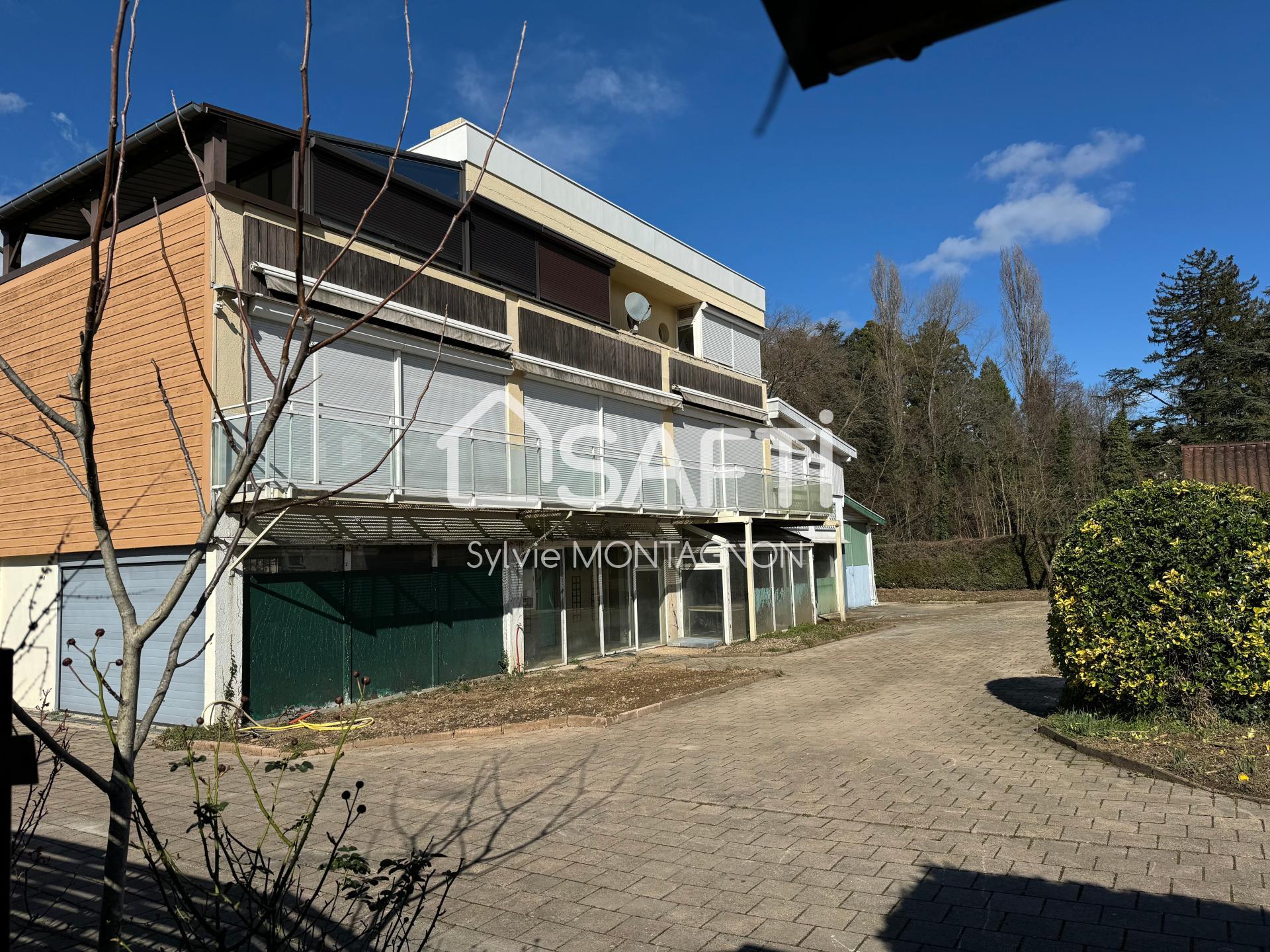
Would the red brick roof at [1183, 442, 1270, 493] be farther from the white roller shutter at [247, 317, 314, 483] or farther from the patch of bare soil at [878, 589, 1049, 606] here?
the patch of bare soil at [878, 589, 1049, 606]

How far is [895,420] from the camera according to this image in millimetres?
41125

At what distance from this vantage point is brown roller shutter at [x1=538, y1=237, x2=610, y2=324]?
18.2 metres

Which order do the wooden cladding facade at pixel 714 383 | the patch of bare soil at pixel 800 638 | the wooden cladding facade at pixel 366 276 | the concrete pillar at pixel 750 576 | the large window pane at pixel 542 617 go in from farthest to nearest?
the wooden cladding facade at pixel 714 383 < the concrete pillar at pixel 750 576 < the patch of bare soil at pixel 800 638 < the large window pane at pixel 542 617 < the wooden cladding facade at pixel 366 276

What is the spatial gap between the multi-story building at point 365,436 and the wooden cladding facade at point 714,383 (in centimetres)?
146

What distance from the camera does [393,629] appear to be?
44.0 feet

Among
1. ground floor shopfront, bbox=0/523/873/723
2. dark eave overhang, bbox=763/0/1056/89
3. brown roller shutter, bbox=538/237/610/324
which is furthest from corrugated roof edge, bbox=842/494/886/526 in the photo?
dark eave overhang, bbox=763/0/1056/89

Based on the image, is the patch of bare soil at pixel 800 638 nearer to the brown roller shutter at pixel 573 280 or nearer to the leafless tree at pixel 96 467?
the brown roller shutter at pixel 573 280

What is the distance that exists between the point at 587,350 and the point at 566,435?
201cm

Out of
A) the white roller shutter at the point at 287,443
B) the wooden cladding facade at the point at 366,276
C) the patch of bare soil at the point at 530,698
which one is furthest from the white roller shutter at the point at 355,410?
the patch of bare soil at the point at 530,698

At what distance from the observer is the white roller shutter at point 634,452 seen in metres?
17.4

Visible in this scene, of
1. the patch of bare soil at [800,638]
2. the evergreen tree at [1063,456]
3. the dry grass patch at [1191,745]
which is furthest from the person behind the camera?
the evergreen tree at [1063,456]

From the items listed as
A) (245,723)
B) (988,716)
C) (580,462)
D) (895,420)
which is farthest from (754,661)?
(895,420)

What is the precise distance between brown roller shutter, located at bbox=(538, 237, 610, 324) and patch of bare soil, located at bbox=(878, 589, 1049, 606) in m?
18.7

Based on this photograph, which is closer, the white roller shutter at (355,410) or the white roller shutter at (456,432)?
the white roller shutter at (355,410)
